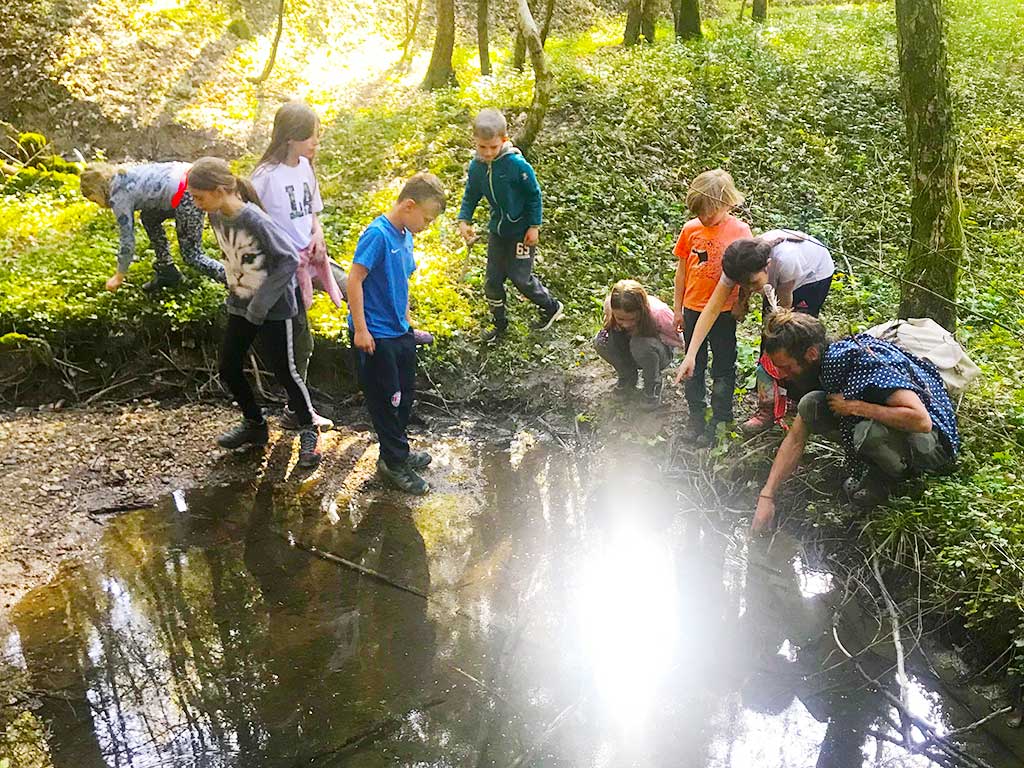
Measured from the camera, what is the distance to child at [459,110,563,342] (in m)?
5.68

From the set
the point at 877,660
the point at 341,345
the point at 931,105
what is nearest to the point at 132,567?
the point at 341,345

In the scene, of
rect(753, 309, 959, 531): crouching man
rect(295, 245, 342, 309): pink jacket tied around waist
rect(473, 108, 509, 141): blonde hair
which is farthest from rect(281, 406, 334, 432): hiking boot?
rect(753, 309, 959, 531): crouching man

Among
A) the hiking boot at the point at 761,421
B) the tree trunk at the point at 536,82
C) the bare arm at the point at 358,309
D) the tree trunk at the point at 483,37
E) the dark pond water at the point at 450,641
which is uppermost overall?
the tree trunk at the point at 483,37

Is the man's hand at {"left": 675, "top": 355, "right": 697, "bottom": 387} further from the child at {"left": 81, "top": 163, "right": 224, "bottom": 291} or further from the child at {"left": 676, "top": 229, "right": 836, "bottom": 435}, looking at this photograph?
the child at {"left": 81, "top": 163, "right": 224, "bottom": 291}

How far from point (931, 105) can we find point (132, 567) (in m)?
5.44

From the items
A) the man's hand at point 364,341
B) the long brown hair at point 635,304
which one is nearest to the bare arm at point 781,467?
the long brown hair at point 635,304

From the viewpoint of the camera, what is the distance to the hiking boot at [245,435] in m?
5.16

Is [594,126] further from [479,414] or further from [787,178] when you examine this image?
[479,414]

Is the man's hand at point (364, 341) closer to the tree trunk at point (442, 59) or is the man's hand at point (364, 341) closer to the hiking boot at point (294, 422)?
the hiking boot at point (294, 422)

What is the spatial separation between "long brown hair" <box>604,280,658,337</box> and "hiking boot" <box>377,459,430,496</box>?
1.72 m

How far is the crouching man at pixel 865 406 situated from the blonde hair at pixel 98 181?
15.3ft

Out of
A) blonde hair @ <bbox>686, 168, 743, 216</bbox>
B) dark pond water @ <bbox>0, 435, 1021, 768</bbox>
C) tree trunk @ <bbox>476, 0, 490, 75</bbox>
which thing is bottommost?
dark pond water @ <bbox>0, 435, 1021, 768</bbox>

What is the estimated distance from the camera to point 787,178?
29.6 feet

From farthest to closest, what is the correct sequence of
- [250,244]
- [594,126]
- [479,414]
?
[594,126], [479,414], [250,244]
